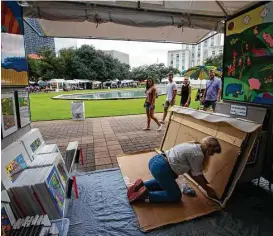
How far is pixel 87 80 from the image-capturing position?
127 ft

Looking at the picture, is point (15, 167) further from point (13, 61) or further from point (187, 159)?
point (187, 159)

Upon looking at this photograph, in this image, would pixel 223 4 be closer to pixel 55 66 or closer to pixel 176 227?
pixel 176 227

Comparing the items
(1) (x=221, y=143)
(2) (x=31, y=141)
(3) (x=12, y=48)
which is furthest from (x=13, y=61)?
(1) (x=221, y=143)

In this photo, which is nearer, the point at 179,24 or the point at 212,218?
the point at 212,218

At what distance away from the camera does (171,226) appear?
7.18ft

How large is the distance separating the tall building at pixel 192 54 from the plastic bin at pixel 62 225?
69.8m

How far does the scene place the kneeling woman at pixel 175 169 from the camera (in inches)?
89.8

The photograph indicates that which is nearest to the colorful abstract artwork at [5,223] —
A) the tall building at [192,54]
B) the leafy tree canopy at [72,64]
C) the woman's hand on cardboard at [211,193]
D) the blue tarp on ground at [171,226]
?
the blue tarp on ground at [171,226]

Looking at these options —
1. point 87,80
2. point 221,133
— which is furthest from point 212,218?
point 87,80

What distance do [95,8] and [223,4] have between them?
2111mm

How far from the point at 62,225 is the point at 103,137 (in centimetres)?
367

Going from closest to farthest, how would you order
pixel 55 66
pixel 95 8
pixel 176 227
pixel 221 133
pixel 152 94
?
pixel 176 227
pixel 221 133
pixel 95 8
pixel 152 94
pixel 55 66

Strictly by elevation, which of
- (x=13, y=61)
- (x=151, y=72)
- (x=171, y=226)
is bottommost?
(x=171, y=226)

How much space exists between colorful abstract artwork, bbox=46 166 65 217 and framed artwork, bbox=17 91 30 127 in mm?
966
